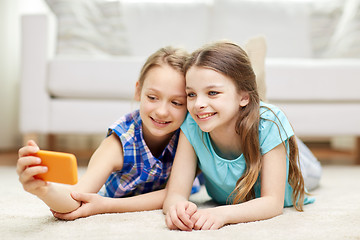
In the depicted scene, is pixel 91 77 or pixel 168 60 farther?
pixel 91 77

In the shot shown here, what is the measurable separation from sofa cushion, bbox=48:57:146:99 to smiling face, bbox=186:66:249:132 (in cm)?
98

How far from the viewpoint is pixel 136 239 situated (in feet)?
2.35

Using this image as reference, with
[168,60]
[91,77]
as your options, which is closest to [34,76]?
[91,77]

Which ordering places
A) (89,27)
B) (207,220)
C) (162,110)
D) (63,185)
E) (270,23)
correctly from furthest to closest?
(270,23), (89,27), (162,110), (63,185), (207,220)

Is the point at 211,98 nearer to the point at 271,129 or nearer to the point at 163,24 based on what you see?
the point at 271,129

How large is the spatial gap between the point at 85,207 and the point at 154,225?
6.4 inches

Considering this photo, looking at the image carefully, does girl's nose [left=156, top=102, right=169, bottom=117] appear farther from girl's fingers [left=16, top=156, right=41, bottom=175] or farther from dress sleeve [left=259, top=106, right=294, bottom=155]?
girl's fingers [left=16, top=156, right=41, bottom=175]

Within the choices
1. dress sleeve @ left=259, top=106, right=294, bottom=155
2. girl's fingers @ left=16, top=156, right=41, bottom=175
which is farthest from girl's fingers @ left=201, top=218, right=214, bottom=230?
girl's fingers @ left=16, top=156, right=41, bottom=175

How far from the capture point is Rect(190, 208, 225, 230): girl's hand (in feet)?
2.63

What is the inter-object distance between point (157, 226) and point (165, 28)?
1809mm

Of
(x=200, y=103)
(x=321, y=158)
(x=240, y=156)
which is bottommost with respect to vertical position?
(x=321, y=158)

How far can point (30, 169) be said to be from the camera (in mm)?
724

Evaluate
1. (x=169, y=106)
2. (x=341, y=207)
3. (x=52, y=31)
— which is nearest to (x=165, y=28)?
(x=52, y=31)

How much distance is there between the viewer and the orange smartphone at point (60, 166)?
2.29ft
